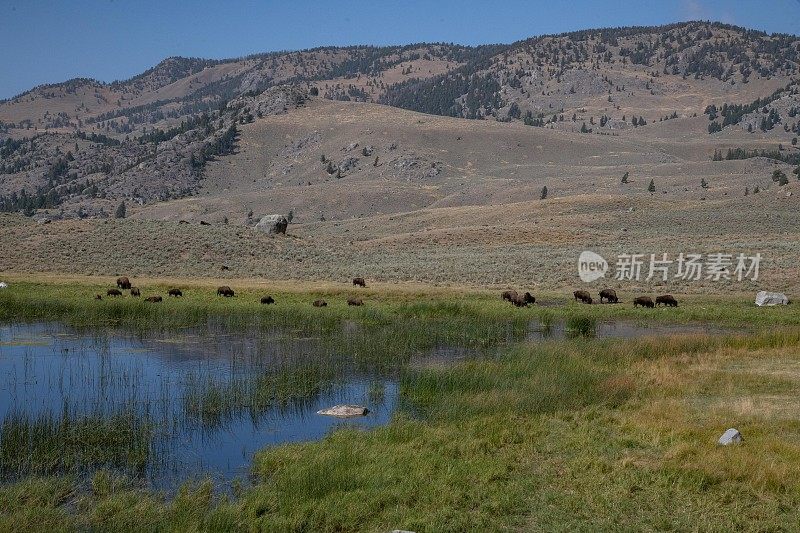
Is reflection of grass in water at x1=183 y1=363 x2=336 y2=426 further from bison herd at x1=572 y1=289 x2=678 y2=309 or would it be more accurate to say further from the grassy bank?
bison herd at x1=572 y1=289 x2=678 y2=309

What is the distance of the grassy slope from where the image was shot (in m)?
10.9

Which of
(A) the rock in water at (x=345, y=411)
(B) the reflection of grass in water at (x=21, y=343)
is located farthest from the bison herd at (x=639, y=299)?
(B) the reflection of grass in water at (x=21, y=343)

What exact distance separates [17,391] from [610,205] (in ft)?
276

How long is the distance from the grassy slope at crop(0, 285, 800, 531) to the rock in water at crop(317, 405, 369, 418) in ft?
4.59

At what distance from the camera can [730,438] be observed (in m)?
13.9

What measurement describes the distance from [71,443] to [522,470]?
8.29 metres

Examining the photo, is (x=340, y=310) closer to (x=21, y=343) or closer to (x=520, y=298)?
(x=520, y=298)

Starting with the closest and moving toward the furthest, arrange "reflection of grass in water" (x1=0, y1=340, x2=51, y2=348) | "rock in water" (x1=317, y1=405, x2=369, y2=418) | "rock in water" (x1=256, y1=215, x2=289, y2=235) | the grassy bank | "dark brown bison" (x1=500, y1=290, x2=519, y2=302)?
"rock in water" (x1=317, y1=405, x2=369, y2=418) → "reflection of grass in water" (x1=0, y1=340, x2=51, y2=348) → the grassy bank → "dark brown bison" (x1=500, y1=290, x2=519, y2=302) → "rock in water" (x1=256, y1=215, x2=289, y2=235)

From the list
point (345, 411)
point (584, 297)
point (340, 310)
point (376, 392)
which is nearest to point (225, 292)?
point (340, 310)

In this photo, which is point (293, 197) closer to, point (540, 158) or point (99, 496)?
point (540, 158)

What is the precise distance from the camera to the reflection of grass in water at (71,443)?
521 inches

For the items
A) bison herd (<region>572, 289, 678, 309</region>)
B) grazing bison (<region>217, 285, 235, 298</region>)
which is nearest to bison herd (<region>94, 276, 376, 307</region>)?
grazing bison (<region>217, 285, 235, 298</region>)

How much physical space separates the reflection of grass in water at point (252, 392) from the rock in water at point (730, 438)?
934 cm

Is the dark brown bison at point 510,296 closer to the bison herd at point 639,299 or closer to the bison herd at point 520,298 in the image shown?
the bison herd at point 520,298
